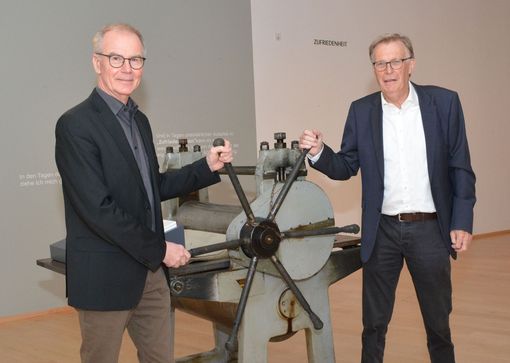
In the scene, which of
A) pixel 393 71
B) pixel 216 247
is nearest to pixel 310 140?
pixel 393 71

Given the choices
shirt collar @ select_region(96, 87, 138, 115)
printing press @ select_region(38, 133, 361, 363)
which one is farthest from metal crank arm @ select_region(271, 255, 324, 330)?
shirt collar @ select_region(96, 87, 138, 115)

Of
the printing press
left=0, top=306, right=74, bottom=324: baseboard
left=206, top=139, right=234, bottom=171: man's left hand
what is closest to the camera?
left=206, top=139, right=234, bottom=171: man's left hand

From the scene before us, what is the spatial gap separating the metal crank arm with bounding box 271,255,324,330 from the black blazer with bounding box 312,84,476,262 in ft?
1.06

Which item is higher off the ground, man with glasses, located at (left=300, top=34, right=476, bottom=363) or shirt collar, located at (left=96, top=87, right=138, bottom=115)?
shirt collar, located at (left=96, top=87, right=138, bottom=115)

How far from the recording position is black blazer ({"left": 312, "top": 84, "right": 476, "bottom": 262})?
255cm

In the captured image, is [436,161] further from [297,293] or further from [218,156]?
[218,156]

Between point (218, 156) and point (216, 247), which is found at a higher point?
point (218, 156)

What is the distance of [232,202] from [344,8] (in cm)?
215

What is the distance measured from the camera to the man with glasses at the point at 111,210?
1892 millimetres

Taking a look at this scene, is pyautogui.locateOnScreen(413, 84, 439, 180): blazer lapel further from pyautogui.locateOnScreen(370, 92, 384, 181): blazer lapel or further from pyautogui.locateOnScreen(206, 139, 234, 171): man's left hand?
pyautogui.locateOnScreen(206, 139, 234, 171): man's left hand

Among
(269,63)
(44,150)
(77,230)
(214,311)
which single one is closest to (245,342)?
(214,311)

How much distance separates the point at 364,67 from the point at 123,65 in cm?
471

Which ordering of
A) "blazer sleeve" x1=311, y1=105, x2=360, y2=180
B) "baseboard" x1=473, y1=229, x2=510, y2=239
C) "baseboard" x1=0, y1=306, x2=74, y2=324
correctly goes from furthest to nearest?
"baseboard" x1=473, y1=229, x2=510, y2=239
"baseboard" x1=0, y1=306, x2=74, y2=324
"blazer sleeve" x1=311, y1=105, x2=360, y2=180

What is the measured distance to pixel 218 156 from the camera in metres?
2.28
